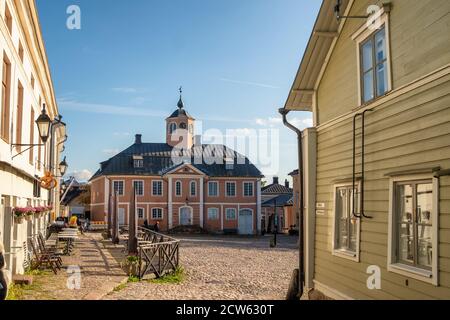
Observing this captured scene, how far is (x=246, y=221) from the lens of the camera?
162ft

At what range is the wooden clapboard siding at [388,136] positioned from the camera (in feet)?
19.8

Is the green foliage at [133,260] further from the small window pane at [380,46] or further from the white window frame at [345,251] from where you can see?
the small window pane at [380,46]

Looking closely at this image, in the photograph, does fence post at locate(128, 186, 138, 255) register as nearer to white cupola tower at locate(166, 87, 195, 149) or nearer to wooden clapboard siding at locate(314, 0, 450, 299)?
wooden clapboard siding at locate(314, 0, 450, 299)

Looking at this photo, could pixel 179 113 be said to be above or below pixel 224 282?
above

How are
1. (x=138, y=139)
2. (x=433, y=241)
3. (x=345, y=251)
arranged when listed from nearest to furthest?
1. (x=433, y=241)
2. (x=345, y=251)
3. (x=138, y=139)

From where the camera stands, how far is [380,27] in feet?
25.7

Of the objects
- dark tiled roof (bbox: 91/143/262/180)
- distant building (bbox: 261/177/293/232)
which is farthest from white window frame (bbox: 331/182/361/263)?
distant building (bbox: 261/177/293/232)

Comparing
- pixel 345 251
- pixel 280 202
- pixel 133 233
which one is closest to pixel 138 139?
pixel 280 202

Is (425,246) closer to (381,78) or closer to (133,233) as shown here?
(381,78)

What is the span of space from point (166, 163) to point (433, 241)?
45.4m

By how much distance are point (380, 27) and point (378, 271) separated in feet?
12.2

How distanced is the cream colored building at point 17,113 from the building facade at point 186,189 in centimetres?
3140

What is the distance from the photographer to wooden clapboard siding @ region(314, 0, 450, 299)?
6047mm
